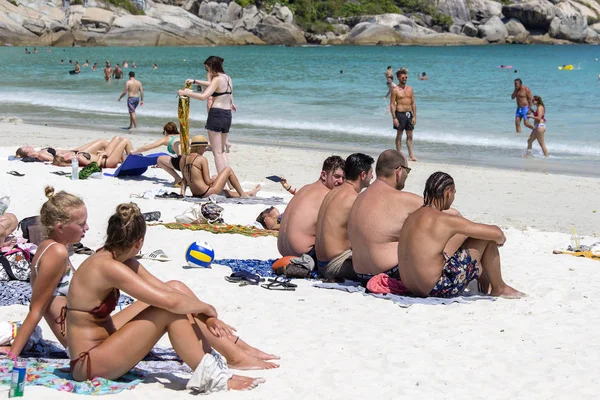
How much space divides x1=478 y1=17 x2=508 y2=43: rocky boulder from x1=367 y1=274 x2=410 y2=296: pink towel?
8292 cm

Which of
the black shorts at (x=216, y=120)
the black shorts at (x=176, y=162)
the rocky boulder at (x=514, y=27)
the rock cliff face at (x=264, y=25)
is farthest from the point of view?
the rocky boulder at (x=514, y=27)

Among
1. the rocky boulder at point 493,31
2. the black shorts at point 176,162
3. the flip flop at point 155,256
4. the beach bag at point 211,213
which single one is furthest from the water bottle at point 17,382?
the rocky boulder at point 493,31

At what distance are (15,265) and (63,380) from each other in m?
2.08

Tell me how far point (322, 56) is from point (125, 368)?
58.2 metres

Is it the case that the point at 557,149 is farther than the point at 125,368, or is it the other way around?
the point at 557,149

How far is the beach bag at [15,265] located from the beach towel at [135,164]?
5130mm

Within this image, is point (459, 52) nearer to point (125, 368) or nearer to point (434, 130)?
point (434, 130)

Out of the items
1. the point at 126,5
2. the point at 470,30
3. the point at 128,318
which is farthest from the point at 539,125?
the point at 470,30

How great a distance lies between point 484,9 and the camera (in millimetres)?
89250

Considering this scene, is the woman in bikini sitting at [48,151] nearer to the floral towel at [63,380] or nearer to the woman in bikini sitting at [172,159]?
the woman in bikini sitting at [172,159]

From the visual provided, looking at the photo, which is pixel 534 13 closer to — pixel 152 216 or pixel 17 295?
pixel 152 216

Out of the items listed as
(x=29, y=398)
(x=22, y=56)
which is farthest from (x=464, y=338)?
(x=22, y=56)

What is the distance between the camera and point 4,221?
5.94 meters

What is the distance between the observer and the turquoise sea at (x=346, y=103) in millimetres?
17062
